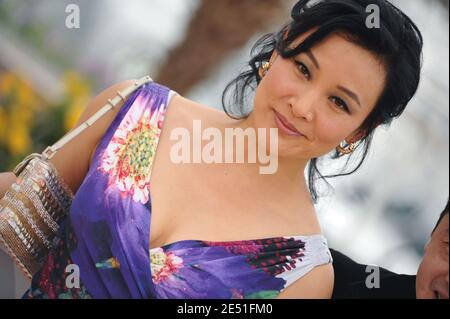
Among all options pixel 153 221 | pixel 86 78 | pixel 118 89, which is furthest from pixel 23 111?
pixel 153 221

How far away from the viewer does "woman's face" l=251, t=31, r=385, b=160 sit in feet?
5.06

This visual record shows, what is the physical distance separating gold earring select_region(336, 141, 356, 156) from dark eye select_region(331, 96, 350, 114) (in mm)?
160

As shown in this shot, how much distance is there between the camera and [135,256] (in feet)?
4.95

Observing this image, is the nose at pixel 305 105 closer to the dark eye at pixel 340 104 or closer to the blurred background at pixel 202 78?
the dark eye at pixel 340 104

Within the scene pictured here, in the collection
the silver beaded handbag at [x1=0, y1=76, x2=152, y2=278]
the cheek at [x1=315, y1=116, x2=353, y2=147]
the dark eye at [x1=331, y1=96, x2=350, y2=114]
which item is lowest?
the silver beaded handbag at [x1=0, y1=76, x2=152, y2=278]

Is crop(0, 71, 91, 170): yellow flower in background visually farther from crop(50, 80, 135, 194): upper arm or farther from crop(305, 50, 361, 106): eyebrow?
crop(305, 50, 361, 106): eyebrow

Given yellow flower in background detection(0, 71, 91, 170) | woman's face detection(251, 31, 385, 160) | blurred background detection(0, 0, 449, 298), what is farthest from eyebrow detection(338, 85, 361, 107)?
yellow flower in background detection(0, 71, 91, 170)

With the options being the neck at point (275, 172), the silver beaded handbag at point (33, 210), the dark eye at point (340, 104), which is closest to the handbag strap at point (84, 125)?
the silver beaded handbag at point (33, 210)

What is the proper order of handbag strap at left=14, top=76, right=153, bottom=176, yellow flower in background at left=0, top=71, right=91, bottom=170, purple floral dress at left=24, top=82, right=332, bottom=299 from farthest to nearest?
yellow flower in background at left=0, top=71, right=91, bottom=170 → handbag strap at left=14, top=76, right=153, bottom=176 → purple floral dress at left=24, top=82, right=332, bottom=299

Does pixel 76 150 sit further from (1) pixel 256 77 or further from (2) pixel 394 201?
(2) pixel 394 201

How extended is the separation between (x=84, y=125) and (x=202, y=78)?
2.47 meters

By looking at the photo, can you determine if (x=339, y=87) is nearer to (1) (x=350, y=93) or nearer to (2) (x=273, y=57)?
(1) (x=350, y=93)

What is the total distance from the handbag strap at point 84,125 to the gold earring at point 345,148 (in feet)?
1.70
